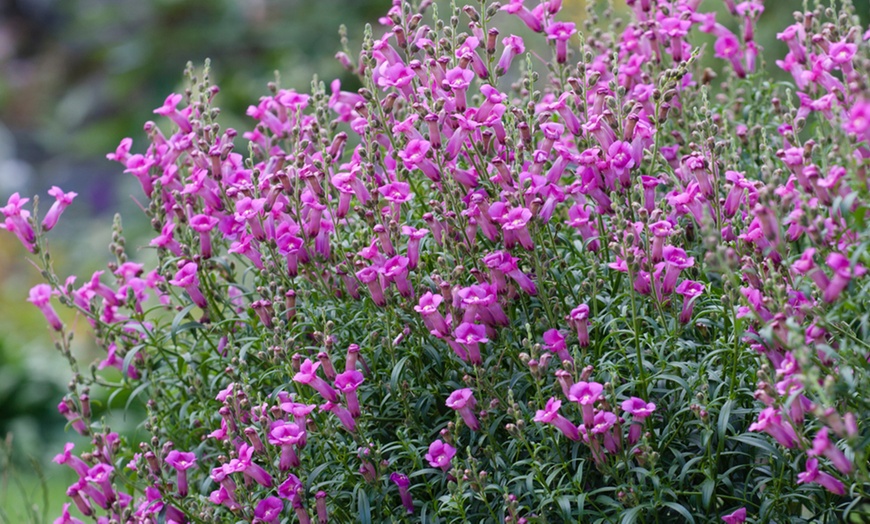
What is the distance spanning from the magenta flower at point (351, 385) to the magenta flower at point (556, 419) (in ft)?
1.63

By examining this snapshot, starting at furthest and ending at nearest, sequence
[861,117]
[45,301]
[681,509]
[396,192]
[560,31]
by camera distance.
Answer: [45,301] < [560,31] < [396,192] < [681,509] < [861,117]

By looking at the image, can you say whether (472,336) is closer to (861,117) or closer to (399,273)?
(399,273)

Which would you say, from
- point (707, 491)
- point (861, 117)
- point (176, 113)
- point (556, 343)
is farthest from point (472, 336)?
point (176, 113)

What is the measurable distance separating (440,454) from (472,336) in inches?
12.7

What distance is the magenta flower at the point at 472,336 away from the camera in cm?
251

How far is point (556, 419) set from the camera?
2.38 meters

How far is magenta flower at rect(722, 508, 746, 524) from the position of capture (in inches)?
92.0

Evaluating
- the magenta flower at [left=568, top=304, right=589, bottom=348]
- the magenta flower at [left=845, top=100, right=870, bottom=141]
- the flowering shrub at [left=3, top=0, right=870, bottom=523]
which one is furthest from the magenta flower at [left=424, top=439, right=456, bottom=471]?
the magenta flower at [left=845, top=100, right=870, bottom=141]

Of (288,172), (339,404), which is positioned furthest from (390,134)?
(339,404)

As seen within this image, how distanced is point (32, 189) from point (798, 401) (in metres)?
13.5

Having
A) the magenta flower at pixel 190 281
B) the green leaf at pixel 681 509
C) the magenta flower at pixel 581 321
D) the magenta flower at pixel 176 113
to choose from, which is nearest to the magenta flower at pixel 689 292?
the magenta flower at pixel 581 321

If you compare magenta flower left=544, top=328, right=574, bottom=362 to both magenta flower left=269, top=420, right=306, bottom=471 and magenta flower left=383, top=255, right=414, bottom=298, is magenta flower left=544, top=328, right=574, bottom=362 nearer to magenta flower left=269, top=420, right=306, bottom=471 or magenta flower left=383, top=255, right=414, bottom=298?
magenta flower left=383, top=255, right=414, bottom=298

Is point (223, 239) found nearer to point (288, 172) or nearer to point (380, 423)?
point (288, 172)

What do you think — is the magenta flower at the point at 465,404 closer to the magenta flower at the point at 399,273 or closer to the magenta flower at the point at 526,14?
the magenta flower at the point at 399,273
